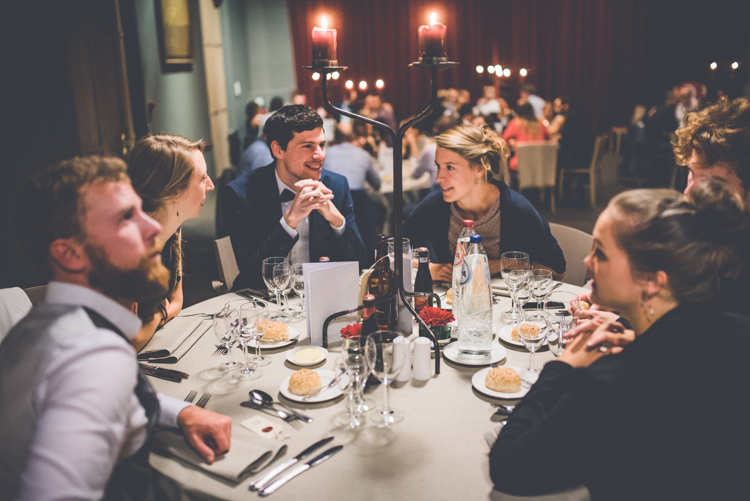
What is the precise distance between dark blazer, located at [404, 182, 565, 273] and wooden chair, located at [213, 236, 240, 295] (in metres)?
0.92

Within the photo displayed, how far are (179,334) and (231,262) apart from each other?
871mm

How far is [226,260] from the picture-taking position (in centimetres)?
252

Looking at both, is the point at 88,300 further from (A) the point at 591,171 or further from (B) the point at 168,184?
(A) the point at 591,171

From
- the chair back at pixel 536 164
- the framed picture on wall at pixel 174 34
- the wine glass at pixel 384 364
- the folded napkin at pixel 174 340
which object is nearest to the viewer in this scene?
the wine glass at pixel 384 364

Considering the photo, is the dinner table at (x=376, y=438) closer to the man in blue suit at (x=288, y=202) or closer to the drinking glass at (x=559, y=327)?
the drinking glass at (x=559, y=327)

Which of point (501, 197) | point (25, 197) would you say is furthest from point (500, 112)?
point (25, 197)

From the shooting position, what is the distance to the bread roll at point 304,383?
1.34 metres

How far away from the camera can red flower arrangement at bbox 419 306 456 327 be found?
1.61 m

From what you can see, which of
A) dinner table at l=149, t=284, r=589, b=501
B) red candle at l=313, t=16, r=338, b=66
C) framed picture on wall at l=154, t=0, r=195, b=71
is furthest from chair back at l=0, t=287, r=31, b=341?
framed picture on wall at l=154, t=0, r=195, b=71

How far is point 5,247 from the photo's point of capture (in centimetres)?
342

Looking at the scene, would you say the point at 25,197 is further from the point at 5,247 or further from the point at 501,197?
the point at 5,247

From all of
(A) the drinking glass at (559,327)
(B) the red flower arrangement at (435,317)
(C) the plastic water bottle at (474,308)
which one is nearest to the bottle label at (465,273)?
(C) the plastic water bottle at (474,308)

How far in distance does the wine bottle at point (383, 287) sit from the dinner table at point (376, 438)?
18cm

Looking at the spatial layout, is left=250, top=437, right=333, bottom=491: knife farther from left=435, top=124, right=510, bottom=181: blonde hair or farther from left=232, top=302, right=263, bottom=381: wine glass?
left=435, top=124, right=510, bottom=181: blonde hair
